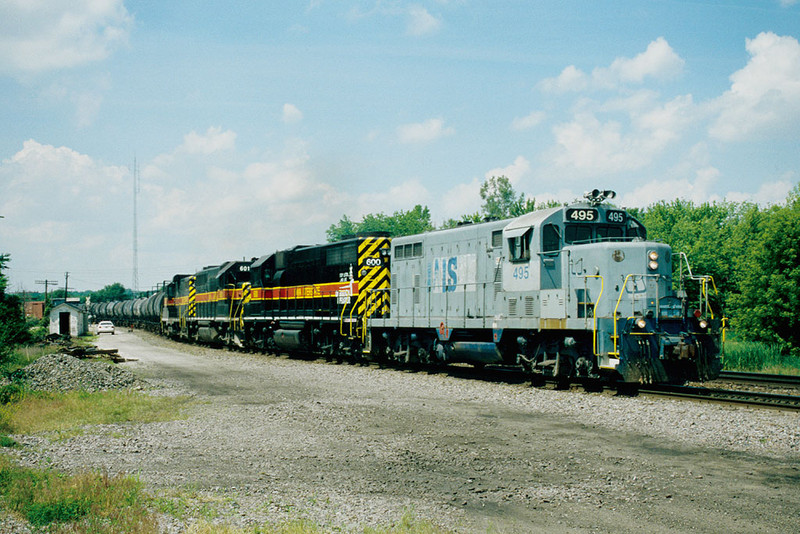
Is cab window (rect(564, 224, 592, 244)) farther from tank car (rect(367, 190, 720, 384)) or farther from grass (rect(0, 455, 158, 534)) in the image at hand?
grass (rect(0, 455, 158, 534))

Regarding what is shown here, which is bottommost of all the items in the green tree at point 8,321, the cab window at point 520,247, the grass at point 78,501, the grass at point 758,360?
the grass at point 758,360

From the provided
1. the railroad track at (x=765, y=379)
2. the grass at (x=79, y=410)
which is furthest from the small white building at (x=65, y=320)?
the railroad track at (x=765, y=379)

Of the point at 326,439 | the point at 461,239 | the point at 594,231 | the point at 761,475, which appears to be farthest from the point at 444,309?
the point at 761,475

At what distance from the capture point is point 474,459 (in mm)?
7914

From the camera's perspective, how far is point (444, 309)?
17.6 m

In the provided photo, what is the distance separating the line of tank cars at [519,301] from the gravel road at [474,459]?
1.11 m

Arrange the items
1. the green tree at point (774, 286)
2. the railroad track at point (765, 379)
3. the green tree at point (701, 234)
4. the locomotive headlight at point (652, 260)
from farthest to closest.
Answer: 1. the green tree at point (701, 234)
2. the green tree at point (774, 286)
3. the railroad track at point (765, 379)
4. the locomotive headlight at point (652, 260)

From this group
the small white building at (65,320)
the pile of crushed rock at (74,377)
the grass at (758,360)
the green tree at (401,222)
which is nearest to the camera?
the pile of crushed rock at (74,377)

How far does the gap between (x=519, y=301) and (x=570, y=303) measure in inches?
61.8

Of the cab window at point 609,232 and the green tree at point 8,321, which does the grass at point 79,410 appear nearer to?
the green tree at point 8,321

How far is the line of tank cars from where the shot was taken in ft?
41.1

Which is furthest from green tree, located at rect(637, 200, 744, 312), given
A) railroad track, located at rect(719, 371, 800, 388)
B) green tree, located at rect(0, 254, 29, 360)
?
green tree, located at rect(0, 254, 29, 360)

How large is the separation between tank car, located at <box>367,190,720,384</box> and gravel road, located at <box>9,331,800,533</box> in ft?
3.19

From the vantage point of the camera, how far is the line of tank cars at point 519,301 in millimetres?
12523
